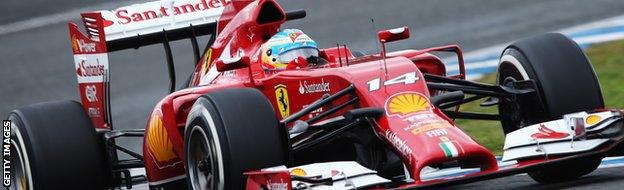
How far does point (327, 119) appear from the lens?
9328 mm

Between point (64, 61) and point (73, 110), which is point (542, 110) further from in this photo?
point (64, 61)

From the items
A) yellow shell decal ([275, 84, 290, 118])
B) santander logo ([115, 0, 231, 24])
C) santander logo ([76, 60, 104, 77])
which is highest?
santander logo ([115, 0, 231, 24])

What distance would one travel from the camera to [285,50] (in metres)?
9.92

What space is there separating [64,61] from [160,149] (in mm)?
7899

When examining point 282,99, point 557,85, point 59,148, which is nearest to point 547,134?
point 557,85

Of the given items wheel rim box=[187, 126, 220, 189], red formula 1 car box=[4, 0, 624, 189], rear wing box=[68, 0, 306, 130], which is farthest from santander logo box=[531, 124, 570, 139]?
rear wing box=[68, 0, 306, 130]

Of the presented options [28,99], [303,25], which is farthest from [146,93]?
[303,25]

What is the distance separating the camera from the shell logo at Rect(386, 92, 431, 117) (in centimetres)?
858

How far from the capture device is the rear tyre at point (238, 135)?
827 cm

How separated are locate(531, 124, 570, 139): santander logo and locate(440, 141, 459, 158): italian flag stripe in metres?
0.73

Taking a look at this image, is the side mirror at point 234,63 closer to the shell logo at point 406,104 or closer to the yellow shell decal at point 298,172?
the shell logo at point 406,104

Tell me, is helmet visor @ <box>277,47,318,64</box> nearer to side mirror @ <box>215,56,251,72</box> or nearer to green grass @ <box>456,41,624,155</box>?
side mirror @ <box>215,56,251,72</box>

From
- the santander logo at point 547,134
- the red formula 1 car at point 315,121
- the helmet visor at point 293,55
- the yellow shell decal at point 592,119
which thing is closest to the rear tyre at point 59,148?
the red formula 1 car at point 315,121

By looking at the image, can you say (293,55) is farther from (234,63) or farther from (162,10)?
(162,10)
